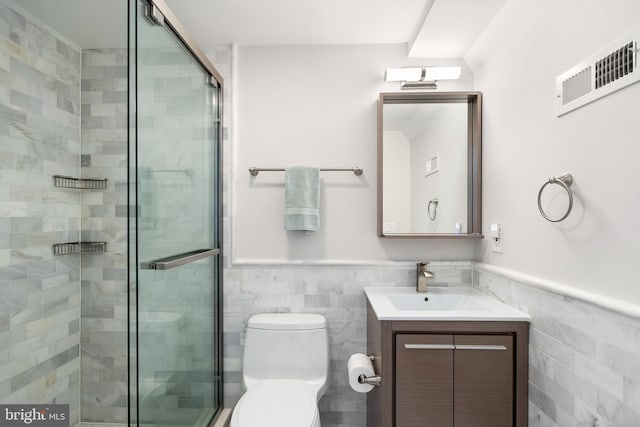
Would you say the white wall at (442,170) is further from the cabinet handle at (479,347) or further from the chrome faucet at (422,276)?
the cabinet handle at (479,347)

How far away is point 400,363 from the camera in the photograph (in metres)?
1.29

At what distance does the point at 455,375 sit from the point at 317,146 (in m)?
1.36

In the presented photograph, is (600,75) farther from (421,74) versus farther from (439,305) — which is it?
(439,305)

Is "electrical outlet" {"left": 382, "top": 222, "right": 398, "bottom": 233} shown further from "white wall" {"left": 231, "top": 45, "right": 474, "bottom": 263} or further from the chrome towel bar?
the chrome towel bar

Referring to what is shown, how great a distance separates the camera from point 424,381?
1276 millimetres

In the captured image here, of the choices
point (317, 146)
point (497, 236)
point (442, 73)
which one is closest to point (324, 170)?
point (317, 146)

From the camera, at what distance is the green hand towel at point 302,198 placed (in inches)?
68.2

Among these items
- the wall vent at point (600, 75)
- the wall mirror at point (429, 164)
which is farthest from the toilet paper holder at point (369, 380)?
the wall vent at point (600, 75)

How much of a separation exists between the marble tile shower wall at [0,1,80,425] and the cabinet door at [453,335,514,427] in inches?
79.5

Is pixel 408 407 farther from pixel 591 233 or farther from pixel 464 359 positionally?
pixel 591 233

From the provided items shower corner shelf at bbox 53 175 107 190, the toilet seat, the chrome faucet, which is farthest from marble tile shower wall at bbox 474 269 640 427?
shower corner shelf at bbox 53 175 107 190

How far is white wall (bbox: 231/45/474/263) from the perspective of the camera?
1.84m

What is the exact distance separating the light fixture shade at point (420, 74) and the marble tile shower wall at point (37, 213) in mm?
1812

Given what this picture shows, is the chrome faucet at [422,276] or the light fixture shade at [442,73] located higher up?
the light fixture shade at [442,73]
